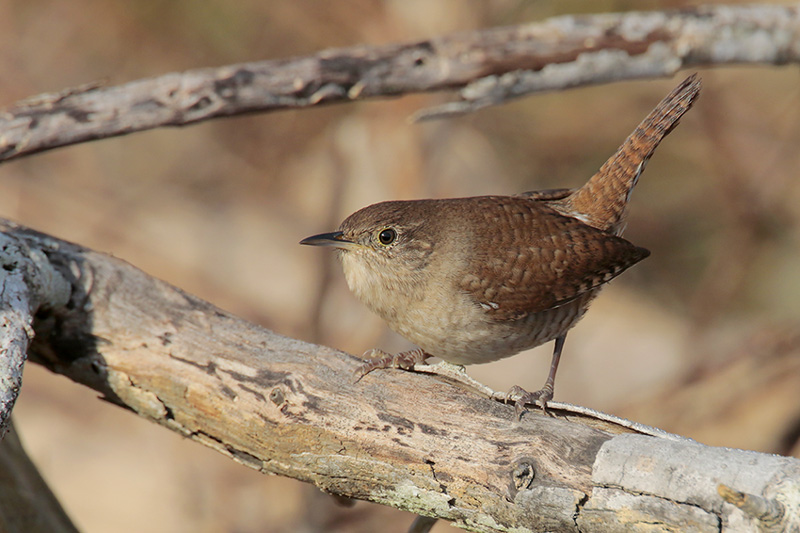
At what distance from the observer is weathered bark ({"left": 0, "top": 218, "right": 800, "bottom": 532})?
A: 198 centimetres

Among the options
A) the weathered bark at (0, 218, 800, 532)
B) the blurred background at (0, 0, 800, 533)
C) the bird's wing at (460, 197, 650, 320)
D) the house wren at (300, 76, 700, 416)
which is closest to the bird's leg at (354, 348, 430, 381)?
the weathered bark at (0, 218, 800, 532)

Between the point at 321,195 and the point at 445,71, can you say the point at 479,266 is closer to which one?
the point at 445,71

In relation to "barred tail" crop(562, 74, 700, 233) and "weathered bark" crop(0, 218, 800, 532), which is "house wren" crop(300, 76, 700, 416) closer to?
"barred tail" crop(562, 74, 700, 233)

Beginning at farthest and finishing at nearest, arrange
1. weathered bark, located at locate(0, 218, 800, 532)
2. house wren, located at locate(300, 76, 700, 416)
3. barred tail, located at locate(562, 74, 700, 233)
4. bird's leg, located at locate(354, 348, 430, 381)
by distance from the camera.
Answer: barred tail, located at locate(562, 74, 700, 233), house wren, located at locate(300, 76, 700, 416), bird's leg, located at locate(354, 348, 430, 381), weathered bark, located at locate(0, 218, 800, 532)

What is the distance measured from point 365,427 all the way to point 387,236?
0.93m

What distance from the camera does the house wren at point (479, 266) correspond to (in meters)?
2.93

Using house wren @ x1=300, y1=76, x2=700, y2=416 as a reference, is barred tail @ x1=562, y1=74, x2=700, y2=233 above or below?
above

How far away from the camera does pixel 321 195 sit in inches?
269

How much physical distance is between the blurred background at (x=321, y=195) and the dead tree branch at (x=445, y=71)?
8.14 feet

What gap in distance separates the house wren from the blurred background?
246cm

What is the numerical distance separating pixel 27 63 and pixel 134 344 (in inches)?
193

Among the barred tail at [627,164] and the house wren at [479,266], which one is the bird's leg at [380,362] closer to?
the house wren at [479,266]

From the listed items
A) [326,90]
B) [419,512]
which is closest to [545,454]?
[419,512]

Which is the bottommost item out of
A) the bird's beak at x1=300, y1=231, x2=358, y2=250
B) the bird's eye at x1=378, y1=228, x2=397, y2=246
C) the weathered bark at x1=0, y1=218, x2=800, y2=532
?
the weathered bark at x1=0, y1=218, x2=800, y2=532
